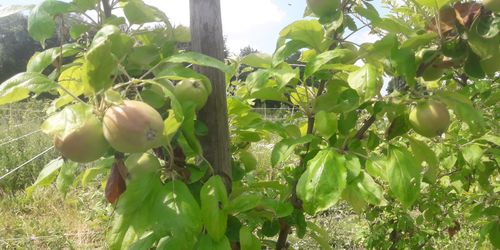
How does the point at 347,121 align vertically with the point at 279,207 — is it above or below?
above

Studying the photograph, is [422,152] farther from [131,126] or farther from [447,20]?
[131,126]

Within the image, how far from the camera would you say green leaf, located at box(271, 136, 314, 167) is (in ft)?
3.50

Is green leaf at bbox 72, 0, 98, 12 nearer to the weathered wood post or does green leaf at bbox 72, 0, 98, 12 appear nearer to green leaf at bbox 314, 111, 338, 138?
the weathered wood post

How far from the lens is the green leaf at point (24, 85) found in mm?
757

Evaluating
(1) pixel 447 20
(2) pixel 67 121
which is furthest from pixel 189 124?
(1) pixel 447 20

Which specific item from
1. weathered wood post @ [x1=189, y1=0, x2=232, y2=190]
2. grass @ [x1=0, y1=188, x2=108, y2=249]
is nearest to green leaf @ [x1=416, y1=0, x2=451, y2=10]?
weathered wood post @ [x1=189, y1=0, x2=232, y2=190]

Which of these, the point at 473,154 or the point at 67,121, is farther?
the point at 473,154

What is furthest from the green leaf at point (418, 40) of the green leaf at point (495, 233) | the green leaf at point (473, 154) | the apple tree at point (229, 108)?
the green leaf at point (495, 233)

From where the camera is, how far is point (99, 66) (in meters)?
0.75

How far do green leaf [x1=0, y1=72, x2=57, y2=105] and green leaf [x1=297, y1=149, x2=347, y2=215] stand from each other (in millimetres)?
517

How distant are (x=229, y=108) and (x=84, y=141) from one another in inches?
21.0

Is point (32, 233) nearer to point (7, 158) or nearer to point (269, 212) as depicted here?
point (7, 158)

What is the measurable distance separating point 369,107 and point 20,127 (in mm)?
7505

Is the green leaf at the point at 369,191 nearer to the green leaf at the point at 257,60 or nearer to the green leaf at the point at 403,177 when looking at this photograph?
the green leaf at the point at 403,177
